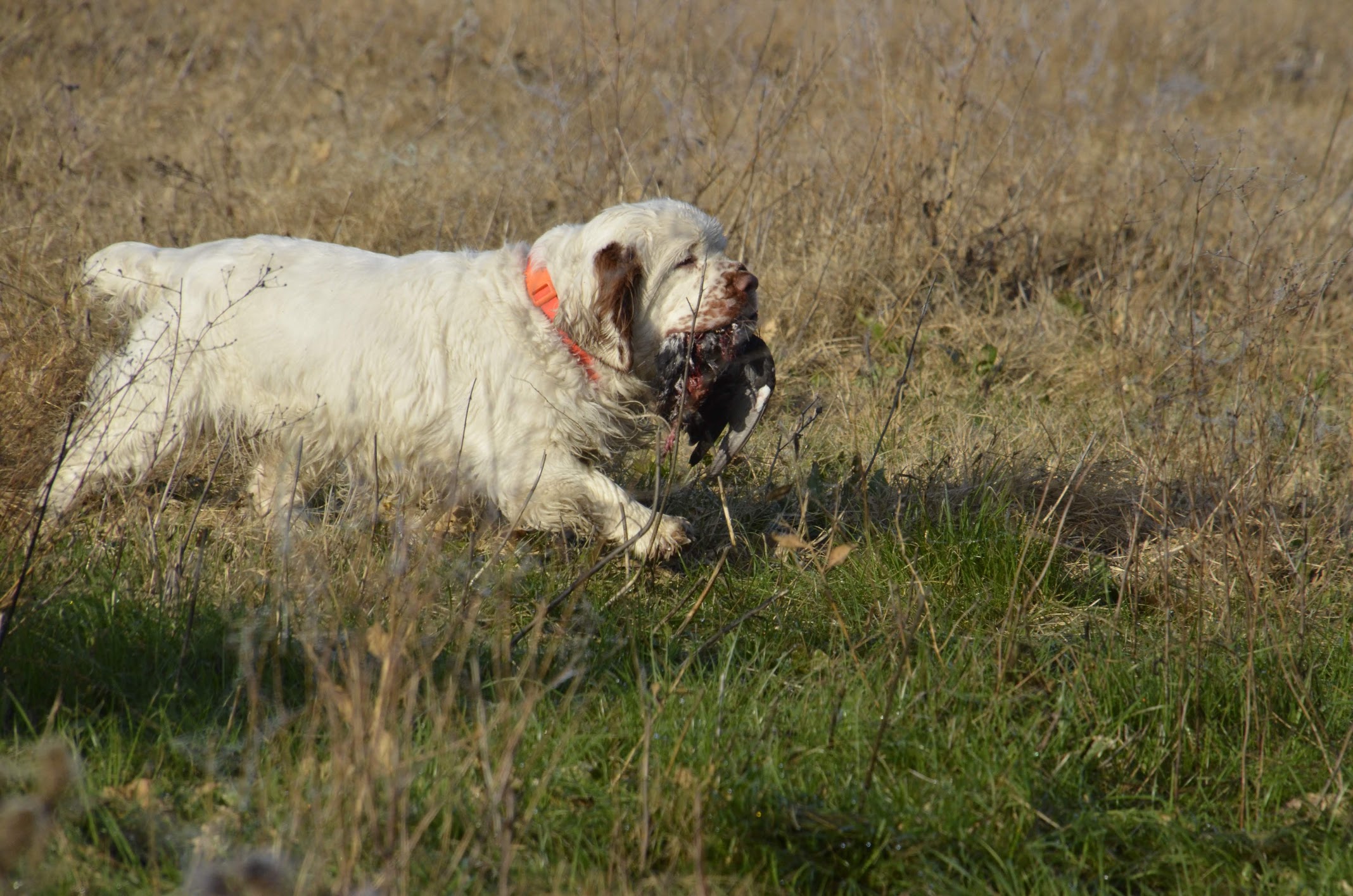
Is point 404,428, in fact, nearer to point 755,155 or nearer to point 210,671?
point 210,671

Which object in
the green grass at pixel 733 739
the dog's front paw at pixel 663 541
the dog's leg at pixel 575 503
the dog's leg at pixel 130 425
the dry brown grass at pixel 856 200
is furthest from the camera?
the dry brown grass at pixel 856 200

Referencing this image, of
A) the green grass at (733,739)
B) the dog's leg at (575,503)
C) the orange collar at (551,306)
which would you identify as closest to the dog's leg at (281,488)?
the green grass at (733,739)

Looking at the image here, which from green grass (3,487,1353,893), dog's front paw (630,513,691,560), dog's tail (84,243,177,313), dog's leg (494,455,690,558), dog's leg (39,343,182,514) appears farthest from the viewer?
dog's tail (84,243,177,313)

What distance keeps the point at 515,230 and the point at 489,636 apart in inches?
120

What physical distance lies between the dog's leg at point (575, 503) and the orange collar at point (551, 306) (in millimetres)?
259

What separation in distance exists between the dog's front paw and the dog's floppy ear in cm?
46

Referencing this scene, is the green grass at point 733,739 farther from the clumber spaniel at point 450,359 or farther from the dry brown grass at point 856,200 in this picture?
the dry brown grass at point 856,200

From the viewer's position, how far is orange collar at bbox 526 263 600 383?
10.7 ft

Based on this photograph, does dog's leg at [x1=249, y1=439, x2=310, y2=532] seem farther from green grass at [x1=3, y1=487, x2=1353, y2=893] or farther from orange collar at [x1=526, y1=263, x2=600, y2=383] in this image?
orange collar at [x1=526, y1=263, x2=600, y2=383]

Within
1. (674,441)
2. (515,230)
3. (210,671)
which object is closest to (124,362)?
(210,671)

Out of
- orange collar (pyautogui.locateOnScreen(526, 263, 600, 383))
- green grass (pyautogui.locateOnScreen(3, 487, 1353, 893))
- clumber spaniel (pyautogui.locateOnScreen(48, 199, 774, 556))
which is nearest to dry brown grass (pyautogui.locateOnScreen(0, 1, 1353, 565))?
clumber spaniel (pyautogui.locateOnScreen(48, 199, 774, 556))

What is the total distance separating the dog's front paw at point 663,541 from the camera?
3.09m

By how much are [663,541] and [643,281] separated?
0.71 metres

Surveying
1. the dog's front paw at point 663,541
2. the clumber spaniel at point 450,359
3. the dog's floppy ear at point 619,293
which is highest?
the dog's floppy ear at point 619,293
